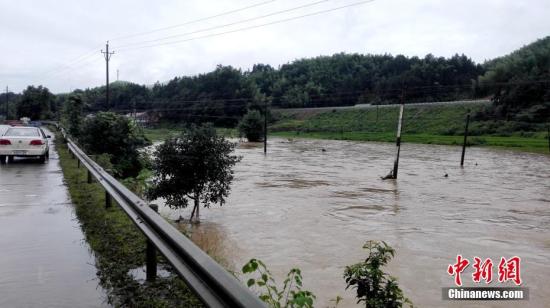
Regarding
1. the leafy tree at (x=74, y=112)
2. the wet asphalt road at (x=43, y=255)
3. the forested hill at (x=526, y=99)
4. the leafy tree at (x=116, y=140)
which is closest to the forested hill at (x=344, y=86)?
the forested hill at (x=526, y=99)

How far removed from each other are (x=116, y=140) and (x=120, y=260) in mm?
15286

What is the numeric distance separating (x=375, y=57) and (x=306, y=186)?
132 metres

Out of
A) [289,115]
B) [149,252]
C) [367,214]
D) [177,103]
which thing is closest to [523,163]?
[367,214]

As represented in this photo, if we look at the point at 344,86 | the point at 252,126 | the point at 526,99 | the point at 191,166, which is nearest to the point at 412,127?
the point at 526,99

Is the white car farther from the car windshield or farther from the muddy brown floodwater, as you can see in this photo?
the muddy brown floodwater

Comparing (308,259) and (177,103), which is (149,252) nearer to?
(308,259)

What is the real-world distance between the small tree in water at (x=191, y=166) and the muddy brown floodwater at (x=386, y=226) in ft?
3.88

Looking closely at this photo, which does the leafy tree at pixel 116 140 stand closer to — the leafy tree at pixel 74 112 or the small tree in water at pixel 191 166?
the small tree in water at pixel 191 166

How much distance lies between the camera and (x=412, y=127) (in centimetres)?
8012

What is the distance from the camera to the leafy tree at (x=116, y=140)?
20.0 meters

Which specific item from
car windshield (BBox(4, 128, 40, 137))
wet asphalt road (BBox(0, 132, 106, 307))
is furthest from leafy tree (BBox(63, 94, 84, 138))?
wet asphalt road (BBox(0, 132, 106, 307))

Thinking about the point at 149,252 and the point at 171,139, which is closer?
the point at 149,252

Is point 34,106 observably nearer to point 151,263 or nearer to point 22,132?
point 22,132

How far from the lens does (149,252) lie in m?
4.86
